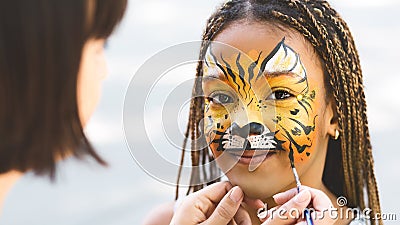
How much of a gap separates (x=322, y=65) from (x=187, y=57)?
0.23m

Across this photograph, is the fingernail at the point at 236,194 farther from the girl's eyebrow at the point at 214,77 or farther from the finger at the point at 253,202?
the girl's eyebrow at the point at 214,77

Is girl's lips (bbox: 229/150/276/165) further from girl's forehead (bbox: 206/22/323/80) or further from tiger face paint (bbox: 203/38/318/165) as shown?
girl's forehead (bbox: 206/22/323/80)

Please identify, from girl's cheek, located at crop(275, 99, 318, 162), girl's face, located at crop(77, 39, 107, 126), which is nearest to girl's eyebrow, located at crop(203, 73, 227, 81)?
girl's cheek, located at crop(275, 99, 318, 162)

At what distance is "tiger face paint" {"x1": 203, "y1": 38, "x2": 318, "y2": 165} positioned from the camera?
958 mm

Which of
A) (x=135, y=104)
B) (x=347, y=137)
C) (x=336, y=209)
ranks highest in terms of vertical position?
(x=135, y=104)

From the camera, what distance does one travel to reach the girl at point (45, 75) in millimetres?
529

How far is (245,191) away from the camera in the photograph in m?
0.99

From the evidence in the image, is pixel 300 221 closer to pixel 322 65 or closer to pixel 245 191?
pixel 245 191

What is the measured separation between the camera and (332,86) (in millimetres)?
1013

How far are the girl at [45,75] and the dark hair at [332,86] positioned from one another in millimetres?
439

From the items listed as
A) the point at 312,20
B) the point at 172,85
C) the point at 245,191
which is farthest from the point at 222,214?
the point at 312,20

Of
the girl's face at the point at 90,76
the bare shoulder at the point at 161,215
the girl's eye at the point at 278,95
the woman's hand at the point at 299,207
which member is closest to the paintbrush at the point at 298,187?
the woman's hand at the point at 299,207

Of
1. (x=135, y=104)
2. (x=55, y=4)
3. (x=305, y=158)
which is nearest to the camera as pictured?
(x=55, y=4)

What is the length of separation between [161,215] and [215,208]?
23cm
